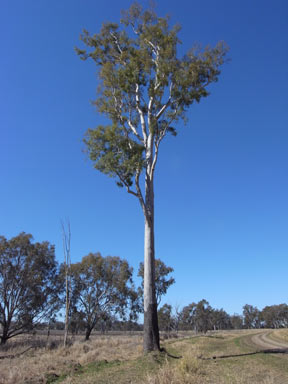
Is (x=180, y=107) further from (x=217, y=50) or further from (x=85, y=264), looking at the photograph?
(x=85, y=264)

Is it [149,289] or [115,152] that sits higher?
[115,152]

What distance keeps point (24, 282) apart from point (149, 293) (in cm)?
1733

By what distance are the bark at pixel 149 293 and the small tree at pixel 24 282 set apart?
1703cm

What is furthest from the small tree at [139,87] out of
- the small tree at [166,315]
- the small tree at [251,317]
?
the small tree at [251,317]

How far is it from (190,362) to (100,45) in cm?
1636

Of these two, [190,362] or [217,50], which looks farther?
[217,50]

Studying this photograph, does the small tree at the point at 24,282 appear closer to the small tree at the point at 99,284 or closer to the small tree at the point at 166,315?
the small tree at the point at 99,284

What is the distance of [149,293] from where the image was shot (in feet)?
36.3

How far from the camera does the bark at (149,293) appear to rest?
10.6m

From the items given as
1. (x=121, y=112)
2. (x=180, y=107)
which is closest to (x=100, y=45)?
(x=121, y=112)

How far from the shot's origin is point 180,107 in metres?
15.3

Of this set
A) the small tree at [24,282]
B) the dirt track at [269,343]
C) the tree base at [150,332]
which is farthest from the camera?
the small tree at [24,282]

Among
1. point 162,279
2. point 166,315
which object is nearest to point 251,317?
point 166,315

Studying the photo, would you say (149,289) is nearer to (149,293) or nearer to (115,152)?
(149,293)
